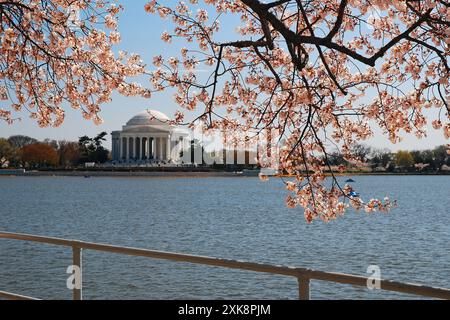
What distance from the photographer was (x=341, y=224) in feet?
169

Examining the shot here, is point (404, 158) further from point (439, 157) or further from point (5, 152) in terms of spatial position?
point (5, 152)

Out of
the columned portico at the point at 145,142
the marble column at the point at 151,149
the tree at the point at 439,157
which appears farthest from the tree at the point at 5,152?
the tree at the point at 439,157

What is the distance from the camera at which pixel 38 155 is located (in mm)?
189000

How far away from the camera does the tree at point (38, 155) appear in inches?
7431

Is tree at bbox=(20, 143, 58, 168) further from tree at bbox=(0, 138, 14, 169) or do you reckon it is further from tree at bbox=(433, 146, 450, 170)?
tree at bbox=(433, 146, 450, 170)

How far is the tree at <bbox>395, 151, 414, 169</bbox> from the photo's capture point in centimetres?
19056

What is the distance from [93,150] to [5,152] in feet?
77.6

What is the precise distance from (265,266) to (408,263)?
1049 inches

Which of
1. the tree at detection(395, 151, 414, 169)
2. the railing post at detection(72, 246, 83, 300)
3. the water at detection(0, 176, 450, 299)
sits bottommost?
the water at detection(0, 176, 450, 299)

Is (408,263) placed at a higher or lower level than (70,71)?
lower

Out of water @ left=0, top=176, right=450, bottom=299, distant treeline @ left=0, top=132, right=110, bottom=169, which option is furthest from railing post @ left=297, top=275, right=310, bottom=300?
distant treeline @ left=0, top=132, right=110, bottom=169

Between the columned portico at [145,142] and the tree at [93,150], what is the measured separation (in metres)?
4.59
